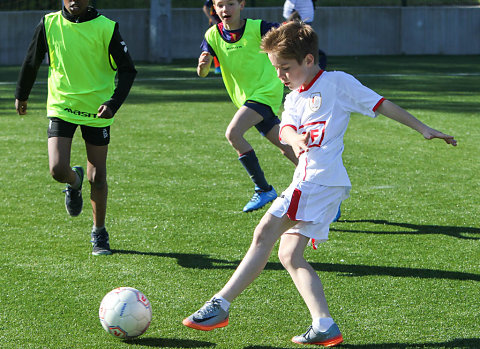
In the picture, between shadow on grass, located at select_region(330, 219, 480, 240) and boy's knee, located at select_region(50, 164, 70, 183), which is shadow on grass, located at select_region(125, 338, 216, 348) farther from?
shadow on grass, located at select_region(330, 219, 480, 240)

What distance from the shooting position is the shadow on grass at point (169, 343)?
3838 millimetres

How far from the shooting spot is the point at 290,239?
3854mm

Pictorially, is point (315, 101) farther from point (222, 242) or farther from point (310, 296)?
point (222, 242)

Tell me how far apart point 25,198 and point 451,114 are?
Result: 6.90 m

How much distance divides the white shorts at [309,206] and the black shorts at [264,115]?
2.60 m

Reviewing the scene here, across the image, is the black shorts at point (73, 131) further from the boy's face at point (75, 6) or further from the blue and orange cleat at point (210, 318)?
the blue and orange cleat at point (210, 318)

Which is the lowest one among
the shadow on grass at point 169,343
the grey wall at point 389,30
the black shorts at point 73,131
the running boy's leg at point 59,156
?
the grey wall at point 389,30

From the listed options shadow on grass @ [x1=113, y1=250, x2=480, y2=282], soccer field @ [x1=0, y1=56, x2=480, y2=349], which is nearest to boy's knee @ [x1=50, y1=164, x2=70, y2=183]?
soccer field @ [x1=0, y1=56, x2=480, y2=349]

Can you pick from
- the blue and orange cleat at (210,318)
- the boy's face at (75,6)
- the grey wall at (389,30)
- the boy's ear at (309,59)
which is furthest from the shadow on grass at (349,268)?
the grey wall at (389,30)

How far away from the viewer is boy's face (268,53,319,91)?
3777 millimetres

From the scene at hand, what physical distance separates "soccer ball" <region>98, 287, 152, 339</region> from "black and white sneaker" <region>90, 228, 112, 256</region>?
1457 mm

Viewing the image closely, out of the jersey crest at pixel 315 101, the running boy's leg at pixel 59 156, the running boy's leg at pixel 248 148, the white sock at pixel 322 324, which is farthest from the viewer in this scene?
the running boy's leg at pixel 248 148

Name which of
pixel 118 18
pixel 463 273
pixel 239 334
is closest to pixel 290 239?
pixel 239 334

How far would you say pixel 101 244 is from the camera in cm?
545
